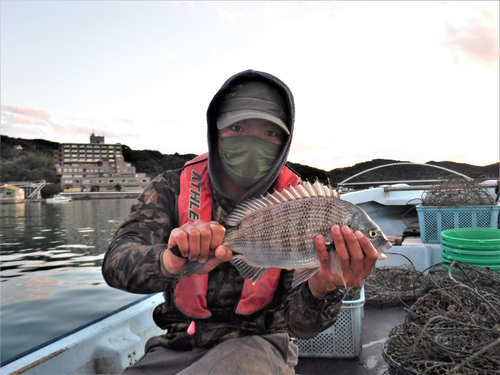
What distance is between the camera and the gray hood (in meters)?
2.90

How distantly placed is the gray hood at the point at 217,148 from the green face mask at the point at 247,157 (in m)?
0.07

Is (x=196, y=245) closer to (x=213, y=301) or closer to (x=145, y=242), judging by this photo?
(x=145, y=242)

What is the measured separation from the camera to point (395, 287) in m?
5.92

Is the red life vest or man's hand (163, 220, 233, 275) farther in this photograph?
the red life vest

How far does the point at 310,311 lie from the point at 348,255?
673mm

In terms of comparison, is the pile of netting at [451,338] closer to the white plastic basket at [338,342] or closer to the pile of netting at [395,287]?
the white plastic basket at [338,342]

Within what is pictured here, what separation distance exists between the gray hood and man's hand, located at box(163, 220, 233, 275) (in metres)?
0.86

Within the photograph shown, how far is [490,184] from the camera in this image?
384 inches

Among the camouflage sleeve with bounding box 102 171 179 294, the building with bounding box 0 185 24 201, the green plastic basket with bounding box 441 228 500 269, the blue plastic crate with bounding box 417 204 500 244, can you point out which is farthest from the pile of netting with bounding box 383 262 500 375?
the building with bounding box 0 185 24 201

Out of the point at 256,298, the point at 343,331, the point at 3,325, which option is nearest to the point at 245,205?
the point at 256,298

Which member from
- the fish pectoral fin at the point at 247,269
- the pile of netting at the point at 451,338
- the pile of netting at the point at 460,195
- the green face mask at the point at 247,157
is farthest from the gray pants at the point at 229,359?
the pile of netting at the point at 460,195

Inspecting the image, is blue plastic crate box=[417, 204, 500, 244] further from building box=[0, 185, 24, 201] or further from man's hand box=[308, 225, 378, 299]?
building box=[0, 185, 24, 201]

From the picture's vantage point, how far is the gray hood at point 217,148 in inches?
114

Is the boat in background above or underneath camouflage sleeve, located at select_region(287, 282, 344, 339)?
above
